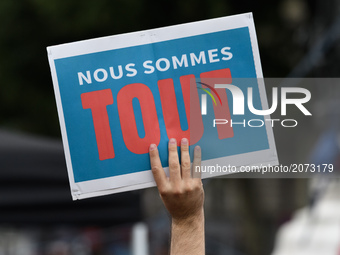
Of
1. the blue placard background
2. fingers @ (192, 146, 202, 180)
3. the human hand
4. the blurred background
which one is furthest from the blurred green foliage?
the human hand

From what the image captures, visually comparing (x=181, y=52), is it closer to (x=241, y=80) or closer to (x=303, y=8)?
(x=241, y=80)

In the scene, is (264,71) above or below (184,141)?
above

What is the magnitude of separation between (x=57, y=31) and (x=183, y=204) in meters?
9.00

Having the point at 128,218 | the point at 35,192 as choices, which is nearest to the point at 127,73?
the point at 35,192

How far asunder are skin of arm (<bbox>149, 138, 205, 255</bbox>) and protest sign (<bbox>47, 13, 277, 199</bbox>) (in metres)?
0.12

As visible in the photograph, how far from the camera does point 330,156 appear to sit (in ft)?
23.1

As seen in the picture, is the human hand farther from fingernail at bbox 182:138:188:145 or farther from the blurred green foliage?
the blurred green foliage

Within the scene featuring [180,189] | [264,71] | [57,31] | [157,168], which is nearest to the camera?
[180,189]

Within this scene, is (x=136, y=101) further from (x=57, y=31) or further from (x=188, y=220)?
(x=57, y=31)

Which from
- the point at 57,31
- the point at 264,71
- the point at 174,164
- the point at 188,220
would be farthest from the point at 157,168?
the point at 57,31

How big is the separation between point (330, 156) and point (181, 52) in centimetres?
494

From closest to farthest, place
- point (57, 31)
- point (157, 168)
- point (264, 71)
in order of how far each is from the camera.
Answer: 1. point (157, 168)
2. point (264, 71)
3. point (57, 31)

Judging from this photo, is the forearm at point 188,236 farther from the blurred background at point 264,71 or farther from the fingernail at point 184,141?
the blurred background at point 264,71

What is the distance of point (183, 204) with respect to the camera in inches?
85.6
